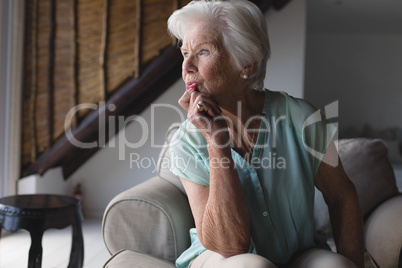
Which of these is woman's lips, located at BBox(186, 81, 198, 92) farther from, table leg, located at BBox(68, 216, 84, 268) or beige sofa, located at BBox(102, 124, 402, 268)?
table leg, located at BBox(68, 216, 84, 268)

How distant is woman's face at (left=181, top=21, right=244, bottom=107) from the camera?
110 cm

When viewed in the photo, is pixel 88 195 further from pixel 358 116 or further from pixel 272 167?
pixel 358 116

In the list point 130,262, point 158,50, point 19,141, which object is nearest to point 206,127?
point 130,262

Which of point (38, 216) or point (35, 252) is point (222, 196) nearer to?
point (38, 216)

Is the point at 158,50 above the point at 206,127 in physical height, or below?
above

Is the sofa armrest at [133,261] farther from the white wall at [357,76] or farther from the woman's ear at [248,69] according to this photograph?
the white wall at [357,76]

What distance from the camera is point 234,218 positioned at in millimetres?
1048

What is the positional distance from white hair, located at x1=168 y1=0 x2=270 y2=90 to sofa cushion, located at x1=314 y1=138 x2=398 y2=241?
888mm

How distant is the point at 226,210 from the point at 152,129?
2478 millimetres

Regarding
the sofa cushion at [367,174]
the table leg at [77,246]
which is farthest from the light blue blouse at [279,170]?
the table leg at [77,246]

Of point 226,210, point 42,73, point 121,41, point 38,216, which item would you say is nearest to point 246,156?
point 226,210

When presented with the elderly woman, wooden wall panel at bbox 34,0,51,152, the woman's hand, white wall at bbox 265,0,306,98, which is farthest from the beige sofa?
white wall at bbox 265,0,306,98

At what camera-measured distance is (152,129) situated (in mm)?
3453

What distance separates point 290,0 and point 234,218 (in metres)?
3.05
